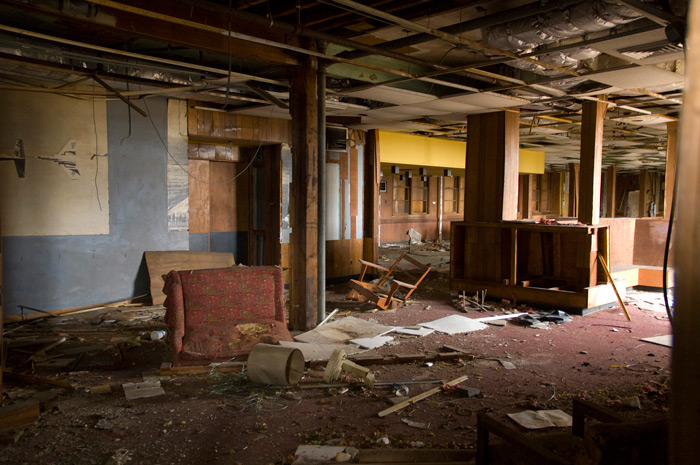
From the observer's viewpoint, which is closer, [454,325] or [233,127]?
[454,325]

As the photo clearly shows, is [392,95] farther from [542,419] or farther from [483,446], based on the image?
[483,446]

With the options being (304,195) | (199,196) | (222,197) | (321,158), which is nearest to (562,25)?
(321,158)

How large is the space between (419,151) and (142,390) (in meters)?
8.69

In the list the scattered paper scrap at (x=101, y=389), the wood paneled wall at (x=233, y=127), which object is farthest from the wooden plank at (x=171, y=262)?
the scattered paper scrap at (x=101, y=389)

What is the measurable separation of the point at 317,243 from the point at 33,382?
3000 millimetres

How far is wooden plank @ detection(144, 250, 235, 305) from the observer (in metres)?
7.25

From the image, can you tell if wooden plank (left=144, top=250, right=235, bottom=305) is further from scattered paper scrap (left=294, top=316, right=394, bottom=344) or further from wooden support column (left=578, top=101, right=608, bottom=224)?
wooden support column (left=578, top=101, right=608, bottom=224)

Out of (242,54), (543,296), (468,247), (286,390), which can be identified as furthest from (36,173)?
(543,296)

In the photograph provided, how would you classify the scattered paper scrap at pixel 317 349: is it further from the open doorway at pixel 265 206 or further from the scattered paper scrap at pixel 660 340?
the open doorway at pixel 265 206

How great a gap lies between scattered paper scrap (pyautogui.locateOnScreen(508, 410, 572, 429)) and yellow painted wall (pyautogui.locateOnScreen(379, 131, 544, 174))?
756 centimetres

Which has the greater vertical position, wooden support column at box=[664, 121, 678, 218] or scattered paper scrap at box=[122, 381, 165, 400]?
wooden support column at box=[664, 121, 678, 218]

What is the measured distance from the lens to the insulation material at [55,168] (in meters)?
6.24

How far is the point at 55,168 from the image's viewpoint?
657 centimetres

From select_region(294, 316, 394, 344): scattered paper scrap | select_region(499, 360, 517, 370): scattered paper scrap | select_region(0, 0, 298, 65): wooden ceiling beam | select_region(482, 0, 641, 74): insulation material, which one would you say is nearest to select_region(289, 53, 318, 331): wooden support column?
select_region(294, 316, 394, 344): scattered paper scrap
